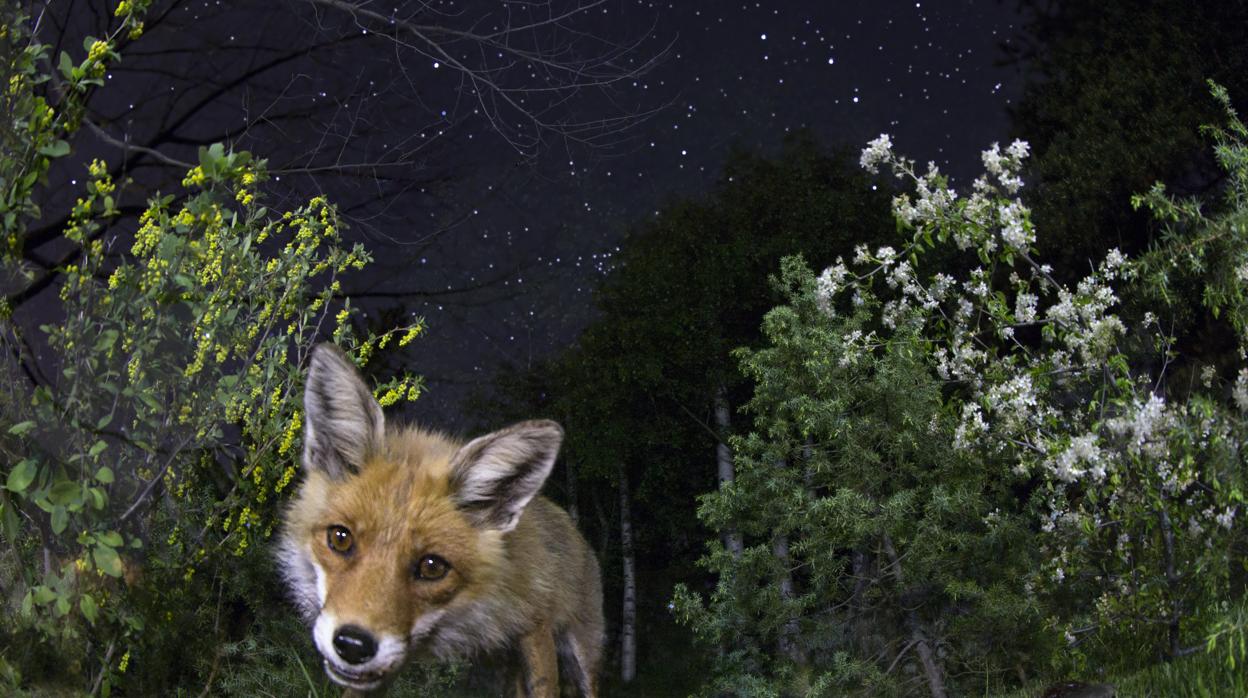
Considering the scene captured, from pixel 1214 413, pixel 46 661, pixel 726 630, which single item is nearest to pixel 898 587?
pixel 726 630

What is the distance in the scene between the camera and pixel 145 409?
18.5ft

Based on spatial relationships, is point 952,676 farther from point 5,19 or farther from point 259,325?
point 5,19

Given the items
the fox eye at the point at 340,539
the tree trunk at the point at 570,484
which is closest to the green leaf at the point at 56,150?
the fox eye at the point at 340,539

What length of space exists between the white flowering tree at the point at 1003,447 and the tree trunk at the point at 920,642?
15 millimetres

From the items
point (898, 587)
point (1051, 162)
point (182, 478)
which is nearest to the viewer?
point (182, 478)

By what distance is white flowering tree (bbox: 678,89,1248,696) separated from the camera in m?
5.38

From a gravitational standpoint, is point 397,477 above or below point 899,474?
below

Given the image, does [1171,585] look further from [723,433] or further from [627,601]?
[627,601]

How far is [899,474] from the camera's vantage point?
7.56 metres

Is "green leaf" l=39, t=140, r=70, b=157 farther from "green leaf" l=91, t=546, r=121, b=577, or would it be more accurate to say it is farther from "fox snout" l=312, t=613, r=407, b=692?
"fox snout" l=312, t=613, r=407, b=692

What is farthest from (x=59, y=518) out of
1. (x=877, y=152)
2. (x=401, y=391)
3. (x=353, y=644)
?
(x=877, y=152)

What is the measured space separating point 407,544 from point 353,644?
418 millimetres

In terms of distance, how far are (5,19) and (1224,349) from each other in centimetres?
904

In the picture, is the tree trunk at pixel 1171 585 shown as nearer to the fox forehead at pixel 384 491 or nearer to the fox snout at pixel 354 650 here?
the fox forehead at pixel 384 491
